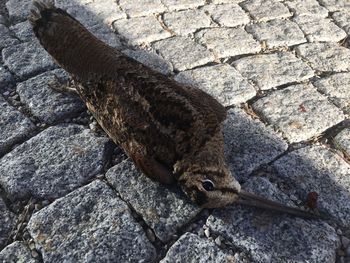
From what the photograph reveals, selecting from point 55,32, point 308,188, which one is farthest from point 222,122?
point 55,32

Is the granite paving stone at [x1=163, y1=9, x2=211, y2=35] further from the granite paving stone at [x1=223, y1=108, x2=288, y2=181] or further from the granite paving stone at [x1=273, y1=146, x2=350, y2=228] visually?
the granite paving stone at [x1=273, y1=146, x2=350, y2=228]

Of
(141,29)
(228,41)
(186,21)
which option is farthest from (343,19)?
(141,29)

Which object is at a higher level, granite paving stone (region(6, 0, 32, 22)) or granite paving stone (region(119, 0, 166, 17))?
granite paving stone (region(6, 0, 32, 22))

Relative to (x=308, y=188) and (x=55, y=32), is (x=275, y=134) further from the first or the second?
(x=55, y=32)

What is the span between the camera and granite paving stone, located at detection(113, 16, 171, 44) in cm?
449

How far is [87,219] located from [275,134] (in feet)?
5.05

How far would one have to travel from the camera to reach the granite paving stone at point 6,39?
4.43 meters

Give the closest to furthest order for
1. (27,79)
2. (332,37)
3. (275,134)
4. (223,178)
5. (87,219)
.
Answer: (223,178)
(87,219)
(275,134)
(27,79)
(332,37)

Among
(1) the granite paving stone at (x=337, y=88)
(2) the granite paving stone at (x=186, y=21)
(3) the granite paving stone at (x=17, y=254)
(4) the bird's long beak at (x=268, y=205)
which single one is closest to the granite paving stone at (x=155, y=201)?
(4) the bird's long beak at (x=268, y=205)

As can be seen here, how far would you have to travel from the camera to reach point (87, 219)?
114 inches

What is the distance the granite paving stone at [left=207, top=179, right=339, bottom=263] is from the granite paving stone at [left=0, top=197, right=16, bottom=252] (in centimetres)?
126

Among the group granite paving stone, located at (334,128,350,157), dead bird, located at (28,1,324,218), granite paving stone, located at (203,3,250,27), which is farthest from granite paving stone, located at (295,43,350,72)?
dead bird, located at (28,1,324,218)

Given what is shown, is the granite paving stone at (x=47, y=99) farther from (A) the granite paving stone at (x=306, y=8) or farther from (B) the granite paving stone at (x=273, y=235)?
(A) the granite paving stone at (x=306, y=8)

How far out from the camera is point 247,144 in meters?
3.38
